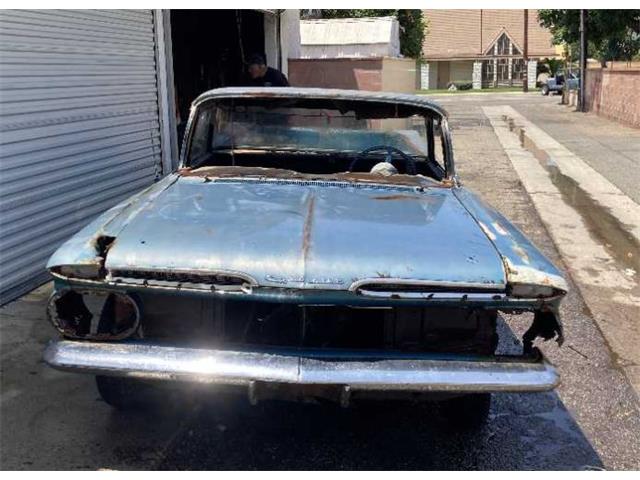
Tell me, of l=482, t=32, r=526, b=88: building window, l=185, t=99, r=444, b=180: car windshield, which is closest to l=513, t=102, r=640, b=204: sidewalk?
l=185, t=99, r=444, b=180: car windshield

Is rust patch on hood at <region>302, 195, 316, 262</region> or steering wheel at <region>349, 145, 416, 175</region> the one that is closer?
rust patch on hood at <region>302, 195, 316, 262</region>

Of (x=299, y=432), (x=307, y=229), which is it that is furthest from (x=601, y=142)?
(x=307, y=229)

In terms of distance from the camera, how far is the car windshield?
14.6 ft

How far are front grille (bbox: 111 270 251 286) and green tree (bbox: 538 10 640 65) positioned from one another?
24.0 m

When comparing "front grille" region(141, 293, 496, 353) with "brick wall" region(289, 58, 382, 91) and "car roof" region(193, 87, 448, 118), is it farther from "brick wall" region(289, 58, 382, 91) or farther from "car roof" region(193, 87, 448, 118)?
"brick wall" region(289, 58, 382, 91)

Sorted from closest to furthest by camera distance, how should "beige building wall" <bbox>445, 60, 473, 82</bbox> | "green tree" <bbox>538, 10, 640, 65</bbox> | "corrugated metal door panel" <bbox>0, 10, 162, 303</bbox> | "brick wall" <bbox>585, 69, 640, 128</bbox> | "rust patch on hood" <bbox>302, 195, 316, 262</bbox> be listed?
1. "rust patch on hood" <bbox>302, 195, 316, 262</bbox>
2. "corrugated metal door panel" <bbox>0, 10, 162, 303</bbox>
3. "brick wall" <bbox>585, 69, 640, 128</bbox>
4. "green tree" <bbox>538, 10, 640, 65</bbox>
5. "beige building wall" <bbox>445, 60, 473, 82</bbox>

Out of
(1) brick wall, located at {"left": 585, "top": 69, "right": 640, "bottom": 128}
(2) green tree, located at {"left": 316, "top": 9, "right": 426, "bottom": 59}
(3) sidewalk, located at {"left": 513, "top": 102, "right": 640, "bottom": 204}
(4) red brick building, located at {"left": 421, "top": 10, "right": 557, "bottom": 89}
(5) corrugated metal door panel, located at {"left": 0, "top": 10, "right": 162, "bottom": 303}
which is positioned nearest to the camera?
(5) corrugated metal door panel, located at {"left": 0, "top": 10, "right": 162, "bottom": 303}

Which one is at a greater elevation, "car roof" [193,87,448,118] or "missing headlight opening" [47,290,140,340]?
"car roof" [193,87,448,118]

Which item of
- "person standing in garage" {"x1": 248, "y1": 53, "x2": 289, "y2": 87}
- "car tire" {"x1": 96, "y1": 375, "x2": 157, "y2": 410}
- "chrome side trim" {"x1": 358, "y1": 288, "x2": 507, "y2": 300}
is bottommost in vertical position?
"car tire" {"x1": 96, "y1": 375, "x2": 157, "y2": 410}

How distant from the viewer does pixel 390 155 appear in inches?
181

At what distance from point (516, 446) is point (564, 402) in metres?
0.64

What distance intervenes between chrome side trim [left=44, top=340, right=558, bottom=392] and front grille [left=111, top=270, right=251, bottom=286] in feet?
0.87

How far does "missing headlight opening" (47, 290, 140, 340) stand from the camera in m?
2.89
